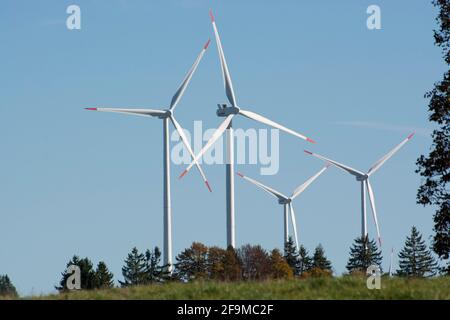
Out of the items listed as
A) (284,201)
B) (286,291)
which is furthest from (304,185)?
(286,291)

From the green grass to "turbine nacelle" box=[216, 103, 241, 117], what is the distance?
330 ft

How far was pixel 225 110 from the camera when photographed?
465 feet

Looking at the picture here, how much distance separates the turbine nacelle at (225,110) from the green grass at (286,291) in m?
101

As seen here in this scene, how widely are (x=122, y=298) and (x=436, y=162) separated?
26.8 metres

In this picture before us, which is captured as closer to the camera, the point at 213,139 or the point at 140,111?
the point at 213,139

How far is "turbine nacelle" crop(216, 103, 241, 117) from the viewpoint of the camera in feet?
455

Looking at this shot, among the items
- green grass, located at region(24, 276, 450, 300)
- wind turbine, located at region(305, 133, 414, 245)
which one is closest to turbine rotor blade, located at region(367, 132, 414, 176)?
wind turbine, located at region(305, 133, 414, 245)

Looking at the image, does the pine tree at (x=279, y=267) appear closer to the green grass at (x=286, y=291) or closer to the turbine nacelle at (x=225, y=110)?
the turbine nacelle at (x=225, y=110)

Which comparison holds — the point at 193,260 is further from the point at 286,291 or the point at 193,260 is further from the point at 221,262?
the point at 286,291

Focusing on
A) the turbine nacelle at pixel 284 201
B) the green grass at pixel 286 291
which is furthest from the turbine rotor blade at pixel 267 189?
the green grass at pixel 286 291

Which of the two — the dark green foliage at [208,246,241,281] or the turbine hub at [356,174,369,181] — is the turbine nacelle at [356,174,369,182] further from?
the dark green foliage at [208,246,241,281]

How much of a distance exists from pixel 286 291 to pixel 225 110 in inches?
4204
